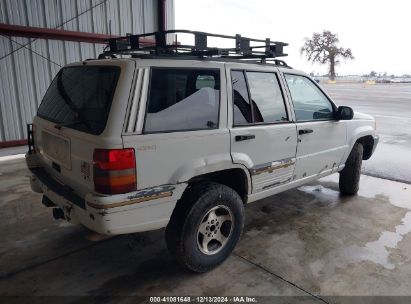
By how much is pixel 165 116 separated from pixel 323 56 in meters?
58.6

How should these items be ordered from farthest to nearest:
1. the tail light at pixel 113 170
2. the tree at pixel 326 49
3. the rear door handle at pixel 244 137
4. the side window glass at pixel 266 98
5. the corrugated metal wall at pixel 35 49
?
the tree at pixel 326 49, the corrugated metal wall at pixel 35 49, the side window glass at pixel 266 98, the rear door handle at pixel 244 137, the tail light at pixel 113 170

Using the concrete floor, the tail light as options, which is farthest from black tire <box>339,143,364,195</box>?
the tail light

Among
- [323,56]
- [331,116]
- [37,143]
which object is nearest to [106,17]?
[37,143]

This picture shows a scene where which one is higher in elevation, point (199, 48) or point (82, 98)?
point (199, 48)

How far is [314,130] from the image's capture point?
12.9ft

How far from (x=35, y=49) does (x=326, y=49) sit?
5487 cm

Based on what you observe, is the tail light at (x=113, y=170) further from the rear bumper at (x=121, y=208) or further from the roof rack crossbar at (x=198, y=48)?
the roof rack crossbar at (x=198, y=48)

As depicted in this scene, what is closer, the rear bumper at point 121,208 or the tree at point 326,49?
the rear bumper at point 121,208

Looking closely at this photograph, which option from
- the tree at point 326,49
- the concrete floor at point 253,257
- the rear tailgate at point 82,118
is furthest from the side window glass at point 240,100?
the tree at point 326,49

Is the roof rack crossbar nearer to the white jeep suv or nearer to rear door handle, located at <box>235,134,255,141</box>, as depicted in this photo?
the white jeep suv

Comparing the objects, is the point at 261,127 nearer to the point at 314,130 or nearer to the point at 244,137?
the point at 244,137

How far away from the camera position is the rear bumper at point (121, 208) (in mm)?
2406

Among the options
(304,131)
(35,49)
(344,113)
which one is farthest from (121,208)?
(35,49)

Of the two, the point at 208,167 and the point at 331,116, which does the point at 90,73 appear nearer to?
the point at 208,167
